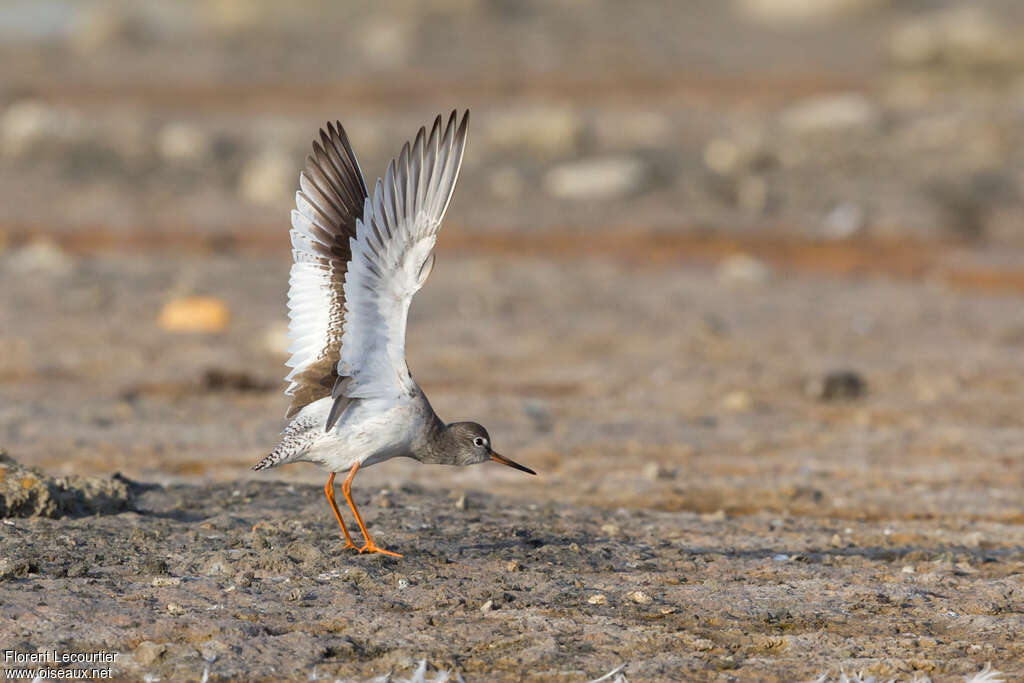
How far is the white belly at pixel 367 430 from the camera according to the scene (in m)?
6.78

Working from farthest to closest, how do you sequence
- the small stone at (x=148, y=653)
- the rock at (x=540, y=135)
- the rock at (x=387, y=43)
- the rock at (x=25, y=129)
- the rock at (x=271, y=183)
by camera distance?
the rock at (x=387, y=43)
the rock at (x=540, y=135)
the rock at (x=25, y=129)
the rock at (x=271, y=183)
the small stone at (x=148, y=653)

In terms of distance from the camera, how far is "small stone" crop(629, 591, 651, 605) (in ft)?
22.0

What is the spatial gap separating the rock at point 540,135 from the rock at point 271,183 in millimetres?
3976

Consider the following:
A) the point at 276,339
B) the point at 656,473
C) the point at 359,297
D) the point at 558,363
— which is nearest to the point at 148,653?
the point at 359,297

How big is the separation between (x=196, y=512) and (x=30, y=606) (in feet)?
5.96

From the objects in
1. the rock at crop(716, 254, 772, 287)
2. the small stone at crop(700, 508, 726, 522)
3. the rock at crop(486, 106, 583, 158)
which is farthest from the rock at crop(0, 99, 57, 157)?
the small stone at crop(700, 508, 726, 522)

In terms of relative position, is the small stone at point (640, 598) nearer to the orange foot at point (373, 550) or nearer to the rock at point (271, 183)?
the orange foot at point (373, 550)

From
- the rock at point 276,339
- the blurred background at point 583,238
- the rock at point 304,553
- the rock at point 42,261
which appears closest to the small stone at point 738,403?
the blurred background at point 583,238

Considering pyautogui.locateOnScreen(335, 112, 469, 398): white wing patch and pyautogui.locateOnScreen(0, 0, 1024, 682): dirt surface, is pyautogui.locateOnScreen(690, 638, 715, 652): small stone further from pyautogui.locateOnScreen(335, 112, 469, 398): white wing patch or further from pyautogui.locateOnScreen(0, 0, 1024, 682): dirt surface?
pyautogui.locateOnScreen(335, 112, 469, 398): white wing patch

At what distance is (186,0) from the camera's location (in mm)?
43750

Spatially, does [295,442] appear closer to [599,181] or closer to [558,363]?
[558,363]

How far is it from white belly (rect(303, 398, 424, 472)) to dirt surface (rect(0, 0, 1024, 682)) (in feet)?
1.74

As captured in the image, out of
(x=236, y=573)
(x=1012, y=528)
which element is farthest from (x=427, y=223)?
(x=1012, y=528)

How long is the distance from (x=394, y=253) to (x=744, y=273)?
11729mm
